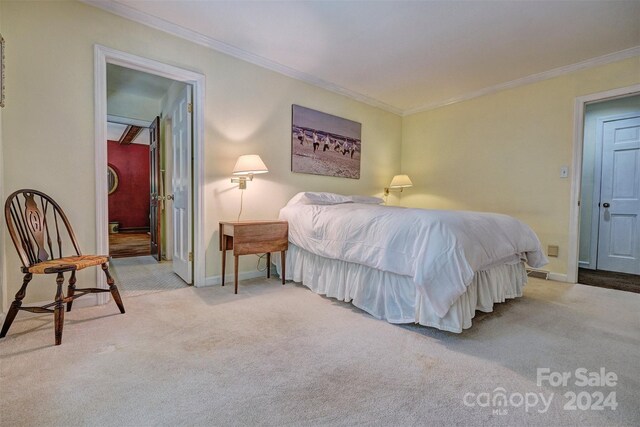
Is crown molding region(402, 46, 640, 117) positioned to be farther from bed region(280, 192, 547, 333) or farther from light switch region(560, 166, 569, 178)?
bed region(280, 192, 547, 333)

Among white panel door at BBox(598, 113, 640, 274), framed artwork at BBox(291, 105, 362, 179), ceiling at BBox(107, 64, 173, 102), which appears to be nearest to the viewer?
ceiling at BBox(107, 64, 173, 102)

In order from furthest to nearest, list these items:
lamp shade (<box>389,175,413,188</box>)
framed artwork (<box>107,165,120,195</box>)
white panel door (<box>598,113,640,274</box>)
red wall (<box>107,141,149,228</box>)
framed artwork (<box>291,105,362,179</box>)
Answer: red wall (<box>107,141,149,228</box>)
framed artwork (<box>107,165,120,195</box>)
lamp shade (<box>389,175,413,188</box>)
white panel door (<box>598,113,640,274</box>)
framed artwork (<box>291,105,362,179</box>)

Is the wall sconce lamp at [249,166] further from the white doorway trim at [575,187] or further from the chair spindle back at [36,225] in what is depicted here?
the white doorway trim at [575,187]

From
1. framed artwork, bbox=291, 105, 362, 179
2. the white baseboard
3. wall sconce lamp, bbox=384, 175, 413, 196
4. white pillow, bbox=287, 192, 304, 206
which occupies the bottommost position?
the white baseboard

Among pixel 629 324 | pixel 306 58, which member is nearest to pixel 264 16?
pixel 306 58

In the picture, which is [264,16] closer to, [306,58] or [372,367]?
[306,58]

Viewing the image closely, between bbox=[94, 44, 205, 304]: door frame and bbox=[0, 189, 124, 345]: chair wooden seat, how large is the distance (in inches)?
9.2

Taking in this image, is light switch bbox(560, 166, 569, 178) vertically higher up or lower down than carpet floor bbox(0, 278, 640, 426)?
higher up

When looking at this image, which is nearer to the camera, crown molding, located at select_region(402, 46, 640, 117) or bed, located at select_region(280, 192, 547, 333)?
bed, located at select_region(280, 192, 547, 333)

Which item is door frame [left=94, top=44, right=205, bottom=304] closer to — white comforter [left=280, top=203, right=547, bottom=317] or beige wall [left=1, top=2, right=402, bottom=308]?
beige wall [left=1, top=2, right=402, bottom=308]

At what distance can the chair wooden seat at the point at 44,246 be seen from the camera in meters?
1.62

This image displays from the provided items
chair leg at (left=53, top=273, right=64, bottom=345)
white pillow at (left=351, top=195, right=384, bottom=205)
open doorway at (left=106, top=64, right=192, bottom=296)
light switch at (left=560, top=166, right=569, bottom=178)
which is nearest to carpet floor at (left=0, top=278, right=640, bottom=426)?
chair leg at (left=53, top=273, right=64, bottom=345)

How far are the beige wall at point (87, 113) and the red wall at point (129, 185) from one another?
228 inches

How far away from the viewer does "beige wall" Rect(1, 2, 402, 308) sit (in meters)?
1.93
